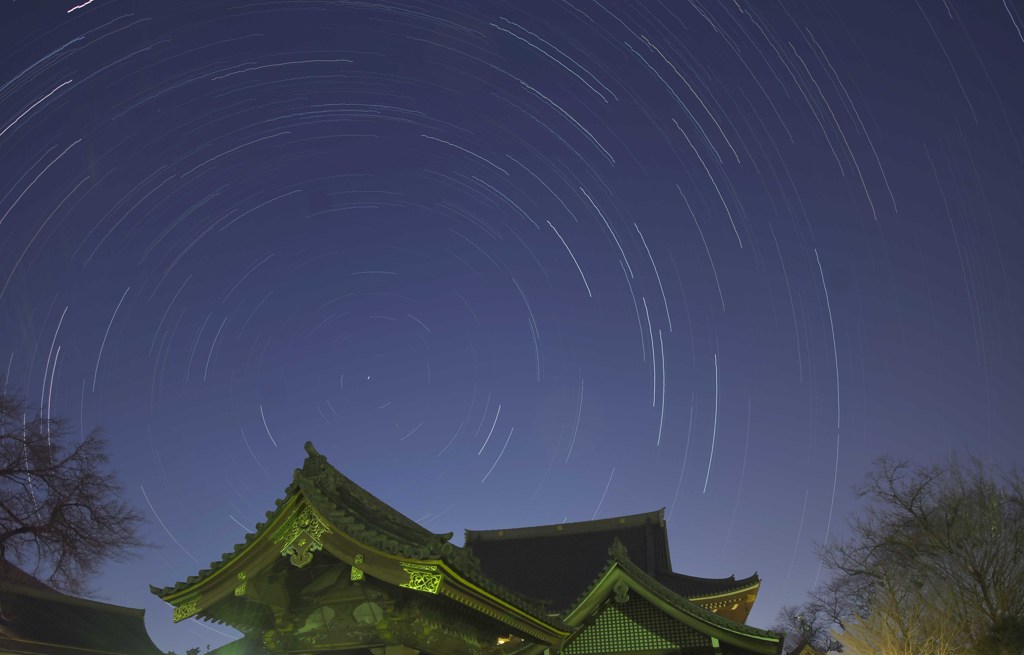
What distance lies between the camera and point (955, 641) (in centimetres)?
2619

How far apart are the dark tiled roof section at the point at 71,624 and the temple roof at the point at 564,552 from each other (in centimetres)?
2187

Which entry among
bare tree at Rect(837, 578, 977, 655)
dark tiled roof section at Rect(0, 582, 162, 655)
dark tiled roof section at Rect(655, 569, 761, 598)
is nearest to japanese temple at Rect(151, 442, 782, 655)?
dark tiled roof section at Rect(655, 569, 761, 598)

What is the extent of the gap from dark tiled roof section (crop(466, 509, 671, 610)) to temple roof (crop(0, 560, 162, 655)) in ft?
69.7

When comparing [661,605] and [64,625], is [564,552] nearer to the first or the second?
[661,605]

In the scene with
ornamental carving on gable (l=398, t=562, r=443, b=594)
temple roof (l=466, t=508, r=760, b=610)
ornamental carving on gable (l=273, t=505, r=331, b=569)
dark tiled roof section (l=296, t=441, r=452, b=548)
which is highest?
temple roof (l=466, t=508, r=760, b=610)

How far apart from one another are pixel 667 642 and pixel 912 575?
24544 millimetres

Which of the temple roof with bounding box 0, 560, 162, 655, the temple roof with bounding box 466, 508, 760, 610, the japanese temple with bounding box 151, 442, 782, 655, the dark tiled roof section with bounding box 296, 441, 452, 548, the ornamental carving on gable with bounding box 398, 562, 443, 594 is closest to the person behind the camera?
the ornamental carving on gable with bounding box 398, 562, 443, 594

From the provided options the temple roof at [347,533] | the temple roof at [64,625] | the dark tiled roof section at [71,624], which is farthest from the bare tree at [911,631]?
the dark tiled roof section at [71,624]

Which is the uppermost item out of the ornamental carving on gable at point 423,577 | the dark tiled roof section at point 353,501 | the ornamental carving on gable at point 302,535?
the dark tiled roof section at point 353,501

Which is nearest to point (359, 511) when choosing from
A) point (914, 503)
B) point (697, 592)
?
point (697, 592)

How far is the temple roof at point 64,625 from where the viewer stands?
32.9 metres

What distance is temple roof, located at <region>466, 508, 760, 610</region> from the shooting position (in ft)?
92.8

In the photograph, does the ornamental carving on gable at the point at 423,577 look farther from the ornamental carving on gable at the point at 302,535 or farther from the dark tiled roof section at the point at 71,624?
the dark tiled roof section at the point at 71,624

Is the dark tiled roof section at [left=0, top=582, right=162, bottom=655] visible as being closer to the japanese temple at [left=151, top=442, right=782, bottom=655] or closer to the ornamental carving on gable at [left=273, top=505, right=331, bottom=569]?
the japanese temple at [left=151, top=442, right=782, bottom=655]
